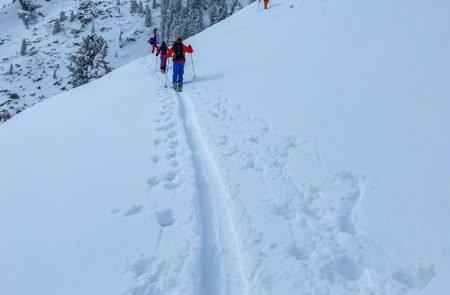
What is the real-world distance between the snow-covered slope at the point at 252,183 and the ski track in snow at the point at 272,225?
0.09 feet

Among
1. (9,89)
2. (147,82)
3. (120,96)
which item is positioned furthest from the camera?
(9,89)

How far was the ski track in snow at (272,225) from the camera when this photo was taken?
4715 mm

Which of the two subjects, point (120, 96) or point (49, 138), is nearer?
point (49, 138)

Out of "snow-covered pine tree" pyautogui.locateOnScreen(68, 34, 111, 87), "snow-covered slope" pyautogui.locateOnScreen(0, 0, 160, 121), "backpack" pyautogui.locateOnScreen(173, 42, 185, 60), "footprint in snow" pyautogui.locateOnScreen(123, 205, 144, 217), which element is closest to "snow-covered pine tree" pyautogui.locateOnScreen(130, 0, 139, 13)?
"snow-covered slope" pyautogui.locateOnScreen(0, 0, 160, 121)

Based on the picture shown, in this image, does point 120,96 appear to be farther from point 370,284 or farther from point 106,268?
point 370,284

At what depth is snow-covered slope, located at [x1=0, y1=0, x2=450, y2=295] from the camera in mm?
4887

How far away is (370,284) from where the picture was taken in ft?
15.1

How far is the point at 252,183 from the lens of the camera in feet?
23.2

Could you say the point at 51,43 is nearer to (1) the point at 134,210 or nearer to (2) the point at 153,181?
(2) the point at 153,181

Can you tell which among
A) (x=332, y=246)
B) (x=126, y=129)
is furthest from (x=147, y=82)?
(x=332, y=246)

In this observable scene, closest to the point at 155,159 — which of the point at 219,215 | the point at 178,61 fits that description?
the point at 219,215

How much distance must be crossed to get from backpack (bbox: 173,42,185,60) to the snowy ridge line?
5803 millimetres

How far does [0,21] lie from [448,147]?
148 metres

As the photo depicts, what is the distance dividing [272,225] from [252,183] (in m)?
1.41
